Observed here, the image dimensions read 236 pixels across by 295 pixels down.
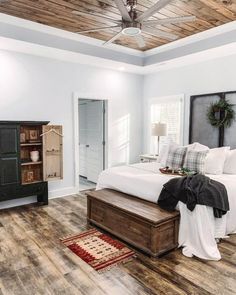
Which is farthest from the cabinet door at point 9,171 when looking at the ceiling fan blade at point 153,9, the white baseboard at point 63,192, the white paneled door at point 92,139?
the ceiling fan blade at point 153,9

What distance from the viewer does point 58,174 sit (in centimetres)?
491

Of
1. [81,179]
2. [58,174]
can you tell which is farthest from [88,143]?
[58,174]

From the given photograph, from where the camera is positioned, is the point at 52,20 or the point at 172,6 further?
the point at 52,20

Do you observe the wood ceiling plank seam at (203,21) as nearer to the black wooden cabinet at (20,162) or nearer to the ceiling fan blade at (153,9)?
the ceiling fan blade at (153,9)

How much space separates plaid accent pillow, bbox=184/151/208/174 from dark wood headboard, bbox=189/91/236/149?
37.8 inches

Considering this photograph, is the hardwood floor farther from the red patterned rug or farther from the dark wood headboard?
the dark wood headboard

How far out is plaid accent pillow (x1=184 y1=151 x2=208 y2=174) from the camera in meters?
3.96

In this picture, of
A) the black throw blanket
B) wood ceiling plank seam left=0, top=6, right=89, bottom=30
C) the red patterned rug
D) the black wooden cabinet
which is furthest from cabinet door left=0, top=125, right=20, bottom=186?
the black throw blanket

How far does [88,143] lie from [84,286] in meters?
4.54

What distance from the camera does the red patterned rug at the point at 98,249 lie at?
2.79 metres

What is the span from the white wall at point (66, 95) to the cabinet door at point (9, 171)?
0.83 metres

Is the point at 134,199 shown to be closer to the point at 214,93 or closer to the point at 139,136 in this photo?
the point at 214,93

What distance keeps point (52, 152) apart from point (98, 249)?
2.35 meters

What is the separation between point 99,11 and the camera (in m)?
3.59
